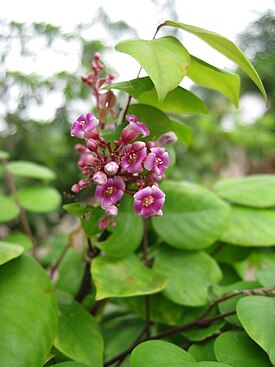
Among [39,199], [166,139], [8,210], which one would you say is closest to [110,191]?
[166,139]

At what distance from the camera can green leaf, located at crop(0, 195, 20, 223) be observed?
71cm

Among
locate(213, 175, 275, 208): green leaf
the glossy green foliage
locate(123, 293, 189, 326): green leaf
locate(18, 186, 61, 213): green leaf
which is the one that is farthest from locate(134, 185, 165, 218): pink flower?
locate(18, 186, 61, 213): green leaf

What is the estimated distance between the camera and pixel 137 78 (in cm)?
41

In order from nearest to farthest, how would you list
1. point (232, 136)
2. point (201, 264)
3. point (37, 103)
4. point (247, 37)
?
point (201, 264) < point (37, 103) < point (232, 136) < point (247, 37)

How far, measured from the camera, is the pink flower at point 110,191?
15.1 inches

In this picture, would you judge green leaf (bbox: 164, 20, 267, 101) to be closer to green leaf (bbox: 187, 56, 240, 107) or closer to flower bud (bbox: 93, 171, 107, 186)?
green leaf (bbox: 187, 56, 240, 107)

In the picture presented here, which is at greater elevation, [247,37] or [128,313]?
[247,37]

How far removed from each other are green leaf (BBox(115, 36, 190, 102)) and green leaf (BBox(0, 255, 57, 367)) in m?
0.24

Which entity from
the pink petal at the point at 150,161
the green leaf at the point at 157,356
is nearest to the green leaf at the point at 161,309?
the green leaf at the point at 157,356

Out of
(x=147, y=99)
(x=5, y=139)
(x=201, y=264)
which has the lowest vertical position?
(x=5, y=139)

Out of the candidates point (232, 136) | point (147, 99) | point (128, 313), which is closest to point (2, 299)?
point (147, 99)

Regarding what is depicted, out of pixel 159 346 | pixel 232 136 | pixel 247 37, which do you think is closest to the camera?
pixel 159 346

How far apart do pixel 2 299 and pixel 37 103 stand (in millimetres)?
832

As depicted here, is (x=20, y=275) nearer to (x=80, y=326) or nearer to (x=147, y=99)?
(x=80, y=326)
